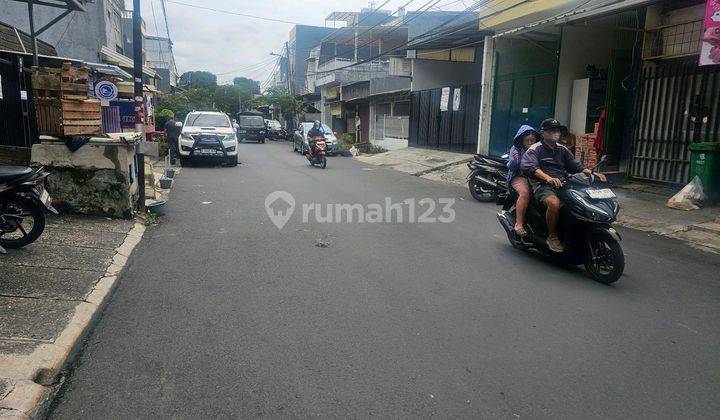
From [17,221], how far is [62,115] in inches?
83.2

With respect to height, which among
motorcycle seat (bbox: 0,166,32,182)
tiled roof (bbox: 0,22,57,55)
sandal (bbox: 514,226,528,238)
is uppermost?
tiled roof (bbox: 0,22,57,55)

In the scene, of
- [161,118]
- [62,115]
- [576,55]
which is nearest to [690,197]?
[576,55]

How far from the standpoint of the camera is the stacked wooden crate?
23.0ft

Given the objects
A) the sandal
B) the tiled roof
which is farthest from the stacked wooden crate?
the sandal

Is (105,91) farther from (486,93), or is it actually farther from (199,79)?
(199,79)

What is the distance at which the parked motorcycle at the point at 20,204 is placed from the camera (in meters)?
5.42

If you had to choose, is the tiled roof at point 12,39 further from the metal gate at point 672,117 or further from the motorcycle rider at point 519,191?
the metal gate at point 672,117

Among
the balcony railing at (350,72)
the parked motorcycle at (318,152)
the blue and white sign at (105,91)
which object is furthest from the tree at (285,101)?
the blue and white sign at (105,91)

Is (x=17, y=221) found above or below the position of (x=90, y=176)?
below

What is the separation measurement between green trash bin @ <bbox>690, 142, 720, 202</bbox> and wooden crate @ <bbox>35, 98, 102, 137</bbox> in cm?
1040

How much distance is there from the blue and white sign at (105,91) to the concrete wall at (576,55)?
12.9 m

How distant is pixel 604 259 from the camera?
17.9 feet

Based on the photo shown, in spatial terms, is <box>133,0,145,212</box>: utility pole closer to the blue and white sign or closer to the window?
the blue and white sign

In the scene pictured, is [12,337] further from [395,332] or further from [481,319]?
[481,319]
